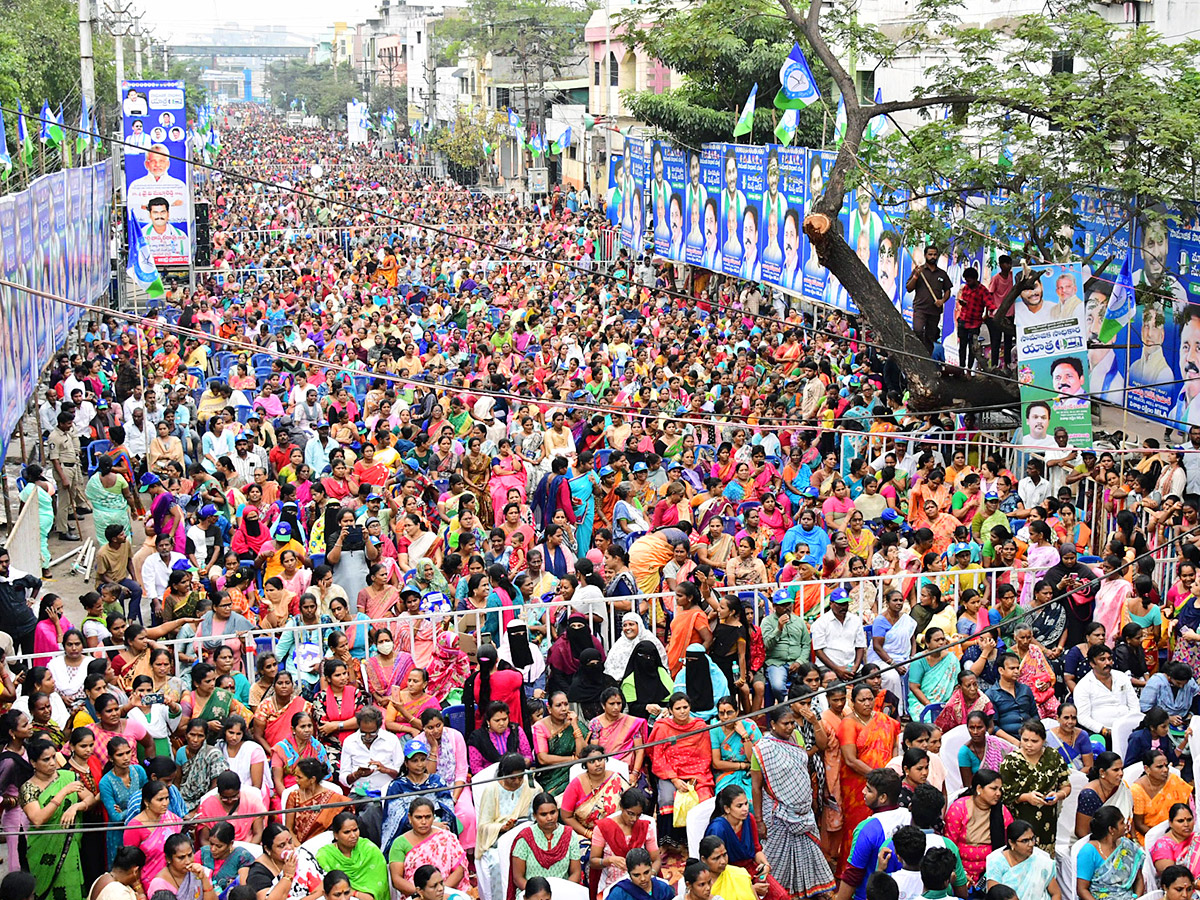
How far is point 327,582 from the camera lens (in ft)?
31.3

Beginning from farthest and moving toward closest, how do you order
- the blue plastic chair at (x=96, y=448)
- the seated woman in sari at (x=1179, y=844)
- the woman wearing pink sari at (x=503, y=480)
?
the blue plastic chair at (x=96, y=448) → the woman wearing pink sari at (x=503, y=480) → the seated woman in sari at (x=1179, y=844)

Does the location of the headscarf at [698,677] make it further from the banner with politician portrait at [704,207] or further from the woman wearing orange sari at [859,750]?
the banner with politician portrait at [704,207]

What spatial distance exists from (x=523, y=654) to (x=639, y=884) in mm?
2597

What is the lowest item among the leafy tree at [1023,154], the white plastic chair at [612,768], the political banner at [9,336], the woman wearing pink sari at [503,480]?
the white plastic chair at [612,768]

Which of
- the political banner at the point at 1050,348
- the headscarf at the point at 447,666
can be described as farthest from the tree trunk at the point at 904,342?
the headscarf at the point at 447,666

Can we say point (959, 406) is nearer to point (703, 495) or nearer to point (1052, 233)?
point (1052, 233)

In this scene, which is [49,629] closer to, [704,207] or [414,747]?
[414,747]

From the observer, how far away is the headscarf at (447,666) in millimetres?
8844

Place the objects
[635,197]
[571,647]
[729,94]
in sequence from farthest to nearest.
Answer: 1. [729,94]
2. [635,197]
3. [571,647]

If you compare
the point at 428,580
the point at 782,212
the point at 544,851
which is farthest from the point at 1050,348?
the point at 782,212

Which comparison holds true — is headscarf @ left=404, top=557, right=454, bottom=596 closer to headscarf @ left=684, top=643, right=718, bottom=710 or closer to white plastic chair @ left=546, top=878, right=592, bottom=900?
headscarf @ left=684, top=643, right=718, bottom=710

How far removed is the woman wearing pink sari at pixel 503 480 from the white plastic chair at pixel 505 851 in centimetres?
465

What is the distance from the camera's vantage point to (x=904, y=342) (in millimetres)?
14758

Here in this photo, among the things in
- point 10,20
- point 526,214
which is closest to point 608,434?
point 526,214
